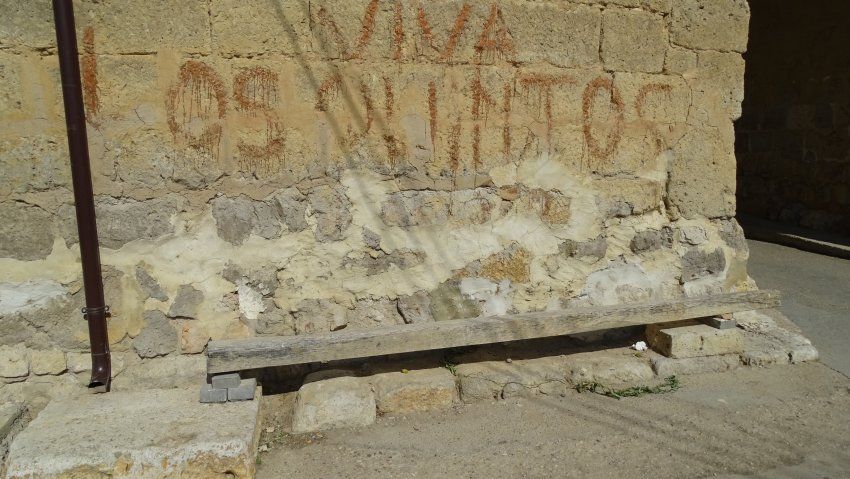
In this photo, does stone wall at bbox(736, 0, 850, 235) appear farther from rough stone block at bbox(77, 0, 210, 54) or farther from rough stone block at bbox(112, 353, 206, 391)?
rough stone block at bbox(112, 353, 206, 391)

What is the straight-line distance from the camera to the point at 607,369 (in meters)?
3.27

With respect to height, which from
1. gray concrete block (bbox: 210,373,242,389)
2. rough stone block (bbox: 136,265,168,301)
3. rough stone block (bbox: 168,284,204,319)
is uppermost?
rough stone block (bbox: 136,265,168,301)

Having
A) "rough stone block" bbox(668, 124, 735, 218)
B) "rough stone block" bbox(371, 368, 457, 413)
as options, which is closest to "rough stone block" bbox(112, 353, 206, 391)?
"rough stone block" bbox(371, 368, 457, 413)

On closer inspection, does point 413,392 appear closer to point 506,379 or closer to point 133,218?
point 506,379

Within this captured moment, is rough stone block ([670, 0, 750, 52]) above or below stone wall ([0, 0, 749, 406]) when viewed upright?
above

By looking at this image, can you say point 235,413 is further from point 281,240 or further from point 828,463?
point 828,463

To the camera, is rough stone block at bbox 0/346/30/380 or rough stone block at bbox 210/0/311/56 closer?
rough stone block at bbox 0/346/30/380

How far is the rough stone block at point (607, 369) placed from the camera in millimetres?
3232

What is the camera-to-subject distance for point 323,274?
3.01m

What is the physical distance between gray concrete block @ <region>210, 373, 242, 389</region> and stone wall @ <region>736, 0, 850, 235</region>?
648 centimetres

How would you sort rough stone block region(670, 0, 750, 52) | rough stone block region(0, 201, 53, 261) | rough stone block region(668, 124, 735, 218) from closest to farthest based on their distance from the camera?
rough stone block region(0, 201, 53, 261) → rough stone block region(670, 0, 750, 52) → rough stone block region(668, 124, 735, 218)

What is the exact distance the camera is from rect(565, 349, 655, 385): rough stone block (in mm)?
3232

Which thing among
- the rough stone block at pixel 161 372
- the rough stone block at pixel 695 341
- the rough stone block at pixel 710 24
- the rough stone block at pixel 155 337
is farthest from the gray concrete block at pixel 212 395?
the rough stone block at pixel 710 24

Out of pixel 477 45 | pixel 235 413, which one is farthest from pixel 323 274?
pixel 477 45
